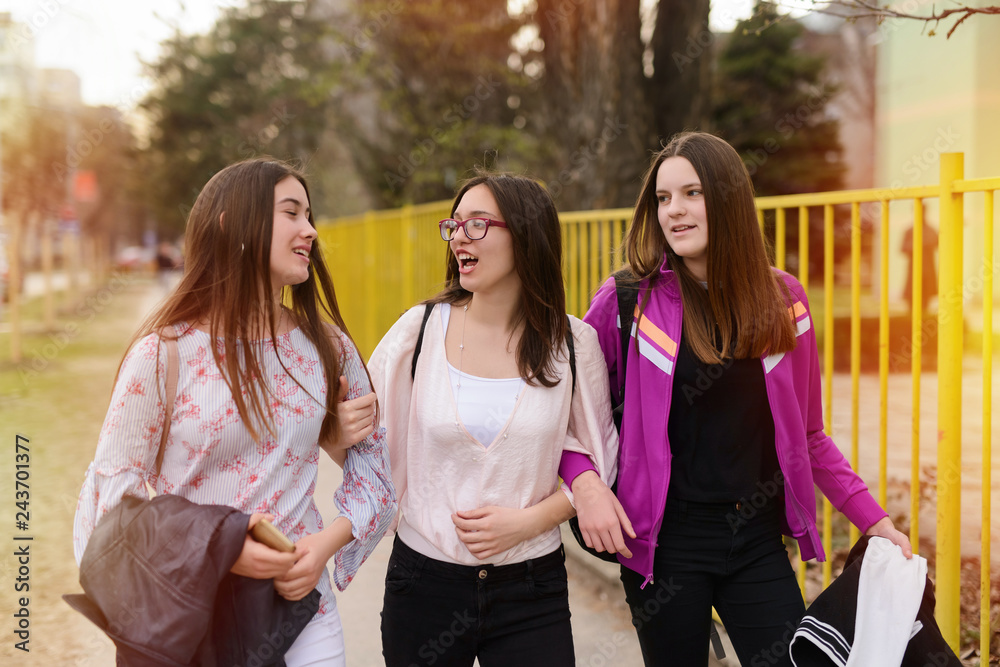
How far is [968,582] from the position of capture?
4.35 metres

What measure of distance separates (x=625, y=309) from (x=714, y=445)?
1.57ft

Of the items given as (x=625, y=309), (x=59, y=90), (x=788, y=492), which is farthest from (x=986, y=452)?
(x=59, y=90)

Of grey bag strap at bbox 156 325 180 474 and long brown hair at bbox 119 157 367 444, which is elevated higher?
long brown hair at bbox 119 157 367 444

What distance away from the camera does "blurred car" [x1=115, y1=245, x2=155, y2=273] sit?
62.6 meters

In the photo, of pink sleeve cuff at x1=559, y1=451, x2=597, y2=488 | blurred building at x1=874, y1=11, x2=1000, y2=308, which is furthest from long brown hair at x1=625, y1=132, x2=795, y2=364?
blurred building at x1=874, y1=11, x2=1000, y2=308

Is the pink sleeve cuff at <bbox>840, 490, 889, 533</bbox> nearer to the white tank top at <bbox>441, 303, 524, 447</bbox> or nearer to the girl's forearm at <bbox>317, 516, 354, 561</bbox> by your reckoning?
the white tank top at <bbox>441, 303, 524, 447</bbox>

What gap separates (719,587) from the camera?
2.42 meters

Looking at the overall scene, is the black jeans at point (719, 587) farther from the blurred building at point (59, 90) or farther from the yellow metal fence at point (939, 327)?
the blurred building at point (59, 90)

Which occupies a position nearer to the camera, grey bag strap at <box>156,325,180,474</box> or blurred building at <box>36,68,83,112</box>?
grey bag strap at <box>156,325,180,474</box>

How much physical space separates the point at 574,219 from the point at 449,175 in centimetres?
914

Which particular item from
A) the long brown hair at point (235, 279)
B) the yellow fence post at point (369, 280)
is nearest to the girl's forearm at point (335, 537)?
the long brown hair at point (235, 279)

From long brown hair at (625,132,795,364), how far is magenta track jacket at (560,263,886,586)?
0.18 ft

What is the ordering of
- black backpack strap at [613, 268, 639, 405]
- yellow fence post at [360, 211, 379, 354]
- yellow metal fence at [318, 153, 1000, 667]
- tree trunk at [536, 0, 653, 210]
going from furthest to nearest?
yellow fence post at [360, 211, 379, 354] → tree trunk at [536, 0, 653, 210] → yellow metal fence at [318, 153, 1000, 667] → black backpack strap at [613, 268, 639, 405]

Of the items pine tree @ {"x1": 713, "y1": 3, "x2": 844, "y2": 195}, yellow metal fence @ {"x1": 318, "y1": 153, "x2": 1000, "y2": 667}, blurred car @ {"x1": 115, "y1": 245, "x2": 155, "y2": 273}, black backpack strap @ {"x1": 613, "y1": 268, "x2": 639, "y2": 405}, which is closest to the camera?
black backpack strap @ {"x1": 613, "y1": 268, "x2": 639, "y2": 405}
